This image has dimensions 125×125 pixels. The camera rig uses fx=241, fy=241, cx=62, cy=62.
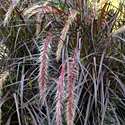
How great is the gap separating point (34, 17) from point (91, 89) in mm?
1044

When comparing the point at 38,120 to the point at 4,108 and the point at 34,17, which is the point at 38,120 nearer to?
the point at 4,108

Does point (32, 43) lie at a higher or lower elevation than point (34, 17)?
lower

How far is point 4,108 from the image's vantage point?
75.4 inches

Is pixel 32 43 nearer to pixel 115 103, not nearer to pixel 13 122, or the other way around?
pixel 13 122

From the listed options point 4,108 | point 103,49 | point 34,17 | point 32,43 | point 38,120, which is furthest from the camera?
point 34,17

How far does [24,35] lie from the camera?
90.7 inches

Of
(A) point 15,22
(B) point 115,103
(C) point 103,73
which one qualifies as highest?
(A) point 15,22

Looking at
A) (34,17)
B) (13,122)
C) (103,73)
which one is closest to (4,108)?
(13,122)

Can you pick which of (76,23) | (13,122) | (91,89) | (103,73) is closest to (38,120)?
(13,122)

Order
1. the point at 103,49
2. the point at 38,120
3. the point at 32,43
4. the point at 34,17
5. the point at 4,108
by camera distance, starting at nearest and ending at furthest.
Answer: the point at 38,120 → the point at 4,108 → the point at 103,49 → the point at 32,43 → the point at 34,17

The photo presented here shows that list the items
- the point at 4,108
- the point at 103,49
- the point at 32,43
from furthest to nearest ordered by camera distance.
→ the point at 32,43
the point at 103,49
the point at 4,108

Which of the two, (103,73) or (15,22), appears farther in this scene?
(15,22)

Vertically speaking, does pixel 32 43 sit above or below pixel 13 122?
above

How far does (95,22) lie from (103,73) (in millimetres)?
469
